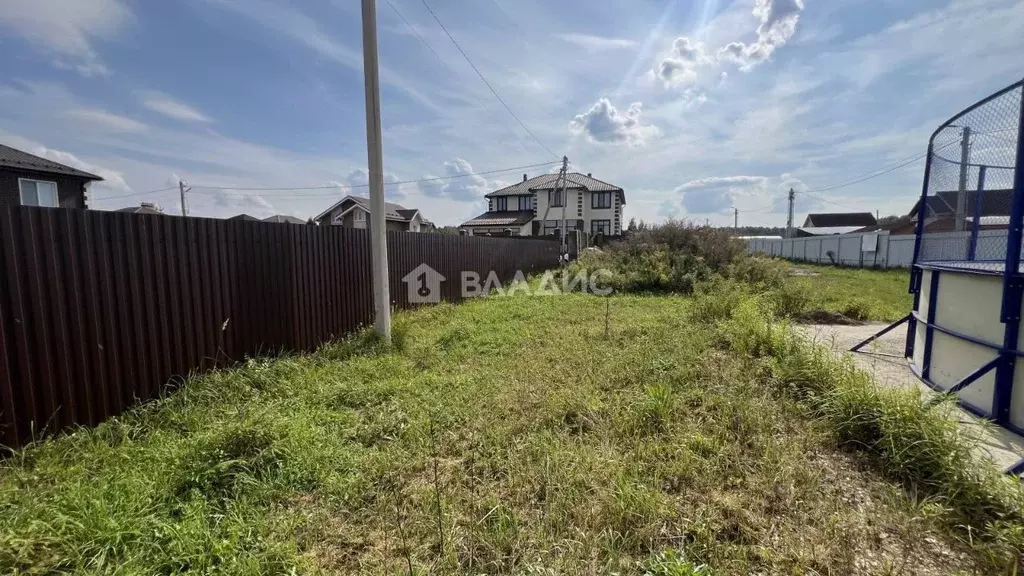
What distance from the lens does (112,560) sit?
5.48ft

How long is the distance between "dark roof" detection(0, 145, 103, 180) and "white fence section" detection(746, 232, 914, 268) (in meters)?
21.5

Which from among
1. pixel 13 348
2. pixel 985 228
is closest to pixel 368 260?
pixel 13 348

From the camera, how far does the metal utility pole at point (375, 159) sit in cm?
477

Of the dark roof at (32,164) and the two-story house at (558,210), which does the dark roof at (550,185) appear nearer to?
the two-story house at (558,210)

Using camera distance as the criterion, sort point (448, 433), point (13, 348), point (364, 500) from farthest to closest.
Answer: point (448, 433) < point (13, 348) < point (364, 500)

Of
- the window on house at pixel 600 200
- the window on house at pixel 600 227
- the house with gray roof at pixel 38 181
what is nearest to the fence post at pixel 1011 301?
the house with gray roof at pixel 38 181

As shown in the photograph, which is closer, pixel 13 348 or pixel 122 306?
pixel 13 348

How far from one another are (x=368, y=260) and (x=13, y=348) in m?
3.75

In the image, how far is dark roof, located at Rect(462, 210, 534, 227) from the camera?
96.6 ft

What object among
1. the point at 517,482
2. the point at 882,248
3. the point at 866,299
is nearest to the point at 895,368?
the point at 517,482

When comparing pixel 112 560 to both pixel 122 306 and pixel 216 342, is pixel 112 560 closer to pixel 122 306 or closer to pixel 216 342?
pixel 122 306

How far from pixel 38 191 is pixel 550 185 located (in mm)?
25504

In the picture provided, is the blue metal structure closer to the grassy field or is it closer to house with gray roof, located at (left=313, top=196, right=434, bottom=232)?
the grassy field

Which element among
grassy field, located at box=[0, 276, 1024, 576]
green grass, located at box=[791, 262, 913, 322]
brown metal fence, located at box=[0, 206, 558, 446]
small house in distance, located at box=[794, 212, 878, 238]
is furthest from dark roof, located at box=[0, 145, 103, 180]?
small house in distance, located at box=[794, 212, 878, 238]
